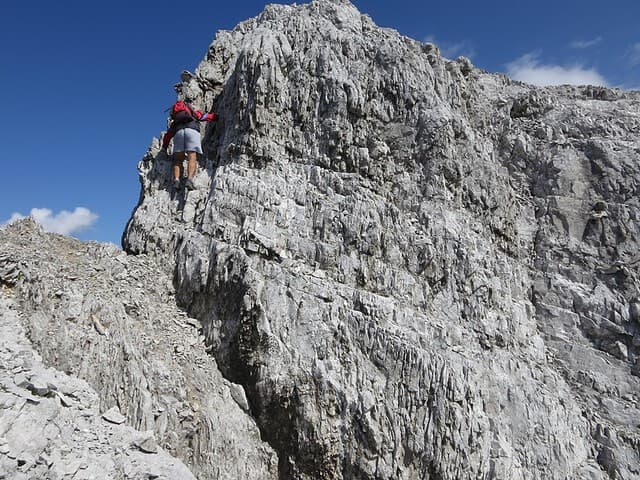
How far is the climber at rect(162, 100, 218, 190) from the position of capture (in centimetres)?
1777

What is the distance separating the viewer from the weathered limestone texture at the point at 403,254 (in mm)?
13938

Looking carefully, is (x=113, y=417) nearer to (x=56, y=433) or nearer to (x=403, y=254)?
(x=56, y=433)

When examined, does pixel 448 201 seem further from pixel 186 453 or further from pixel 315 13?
pixel 186 453

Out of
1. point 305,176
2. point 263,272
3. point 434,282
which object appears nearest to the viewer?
point 263,272

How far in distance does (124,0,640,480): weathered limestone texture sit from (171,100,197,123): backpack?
5.62ft

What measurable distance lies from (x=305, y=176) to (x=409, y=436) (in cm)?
1085

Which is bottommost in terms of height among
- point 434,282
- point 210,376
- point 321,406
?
point 321,406

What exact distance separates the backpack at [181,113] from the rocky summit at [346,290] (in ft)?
5.60

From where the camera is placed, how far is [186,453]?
484 inches

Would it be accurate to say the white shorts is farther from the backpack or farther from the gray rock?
the gray rock

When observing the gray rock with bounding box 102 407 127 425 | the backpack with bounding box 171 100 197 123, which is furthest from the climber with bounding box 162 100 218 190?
the gray rock with bounding box 102 407 127 425

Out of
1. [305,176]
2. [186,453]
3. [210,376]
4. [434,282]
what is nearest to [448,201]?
[434,282]

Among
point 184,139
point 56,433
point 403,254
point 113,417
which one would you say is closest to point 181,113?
point 184,139

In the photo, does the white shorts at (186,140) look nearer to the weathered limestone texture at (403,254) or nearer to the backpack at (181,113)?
the backpack at (181,113)
